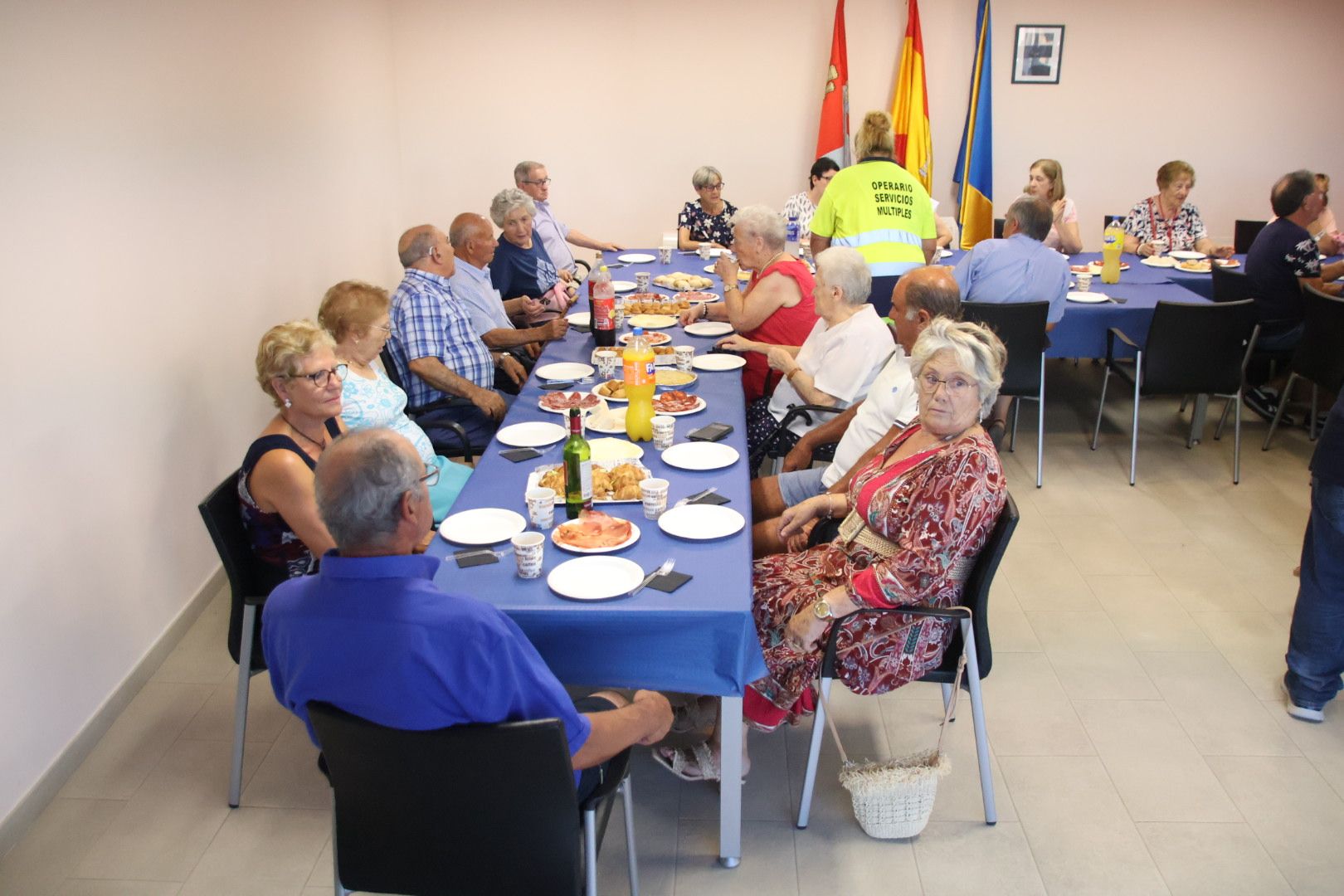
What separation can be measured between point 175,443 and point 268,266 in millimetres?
1381

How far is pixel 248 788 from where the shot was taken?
2605 millimetres

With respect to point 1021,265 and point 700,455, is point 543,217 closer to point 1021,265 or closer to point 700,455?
point 1021,265

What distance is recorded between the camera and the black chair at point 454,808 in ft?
4.98

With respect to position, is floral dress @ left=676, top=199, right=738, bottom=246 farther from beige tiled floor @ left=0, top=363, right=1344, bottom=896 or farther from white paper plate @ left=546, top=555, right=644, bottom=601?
white paper plate @ left=546, top=555, right=644, bottom=601

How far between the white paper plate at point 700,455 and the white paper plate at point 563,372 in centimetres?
84

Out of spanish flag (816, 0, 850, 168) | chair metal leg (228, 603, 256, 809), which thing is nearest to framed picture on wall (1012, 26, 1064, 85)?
spanish flag (816, 0, 850, 168)

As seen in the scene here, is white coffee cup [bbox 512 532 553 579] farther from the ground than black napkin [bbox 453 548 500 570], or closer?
farther from the ground

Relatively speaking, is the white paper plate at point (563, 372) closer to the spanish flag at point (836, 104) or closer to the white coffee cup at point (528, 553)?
the white coffee cup at point (528, 553)

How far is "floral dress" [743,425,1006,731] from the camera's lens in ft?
7.20

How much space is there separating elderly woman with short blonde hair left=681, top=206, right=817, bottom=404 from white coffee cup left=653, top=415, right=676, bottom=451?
110cm

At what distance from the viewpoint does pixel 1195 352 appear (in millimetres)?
4336

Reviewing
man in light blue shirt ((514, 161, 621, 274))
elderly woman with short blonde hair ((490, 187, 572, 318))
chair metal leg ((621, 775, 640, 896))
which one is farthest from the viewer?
man in light blue shirt ((514, 161, 621, 274))

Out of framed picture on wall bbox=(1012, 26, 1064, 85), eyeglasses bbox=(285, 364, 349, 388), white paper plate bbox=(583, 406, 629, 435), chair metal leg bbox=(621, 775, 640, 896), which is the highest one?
framed picture on wall bbox=(1012, 26, 1064, 85)

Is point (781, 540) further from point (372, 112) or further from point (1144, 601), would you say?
point (372, 112)
